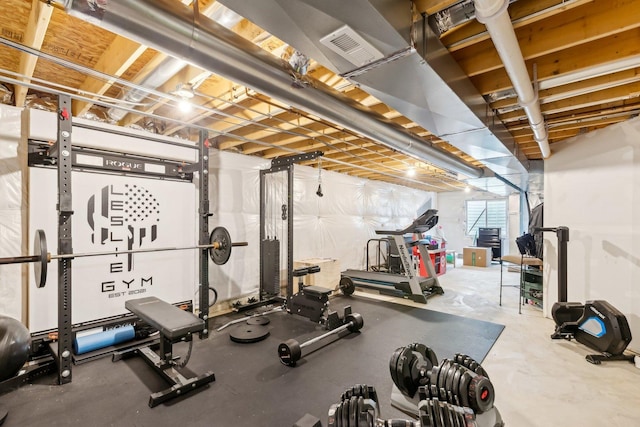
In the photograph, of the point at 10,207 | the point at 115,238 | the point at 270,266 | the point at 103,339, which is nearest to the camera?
the point at 10,207

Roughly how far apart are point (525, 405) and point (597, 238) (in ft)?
8.61

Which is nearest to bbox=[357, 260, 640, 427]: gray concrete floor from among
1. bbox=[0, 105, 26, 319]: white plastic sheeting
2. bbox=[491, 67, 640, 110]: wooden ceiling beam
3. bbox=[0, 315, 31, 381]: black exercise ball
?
bbox=[491, 67, 640, 110]: wooden ceiling beam

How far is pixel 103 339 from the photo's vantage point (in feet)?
9.93

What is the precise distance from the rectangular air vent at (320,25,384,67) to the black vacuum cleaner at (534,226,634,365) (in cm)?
350

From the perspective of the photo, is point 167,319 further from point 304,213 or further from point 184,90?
point 304,213

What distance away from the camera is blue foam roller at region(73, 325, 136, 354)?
9.55 ft

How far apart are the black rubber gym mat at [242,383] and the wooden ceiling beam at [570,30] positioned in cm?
280

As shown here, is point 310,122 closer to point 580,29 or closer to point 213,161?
point 213,161

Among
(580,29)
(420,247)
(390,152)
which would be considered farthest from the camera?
(420,247)

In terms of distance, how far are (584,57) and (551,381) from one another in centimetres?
272

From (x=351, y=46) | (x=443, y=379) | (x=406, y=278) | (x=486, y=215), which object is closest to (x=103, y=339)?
(x=443, y=379)

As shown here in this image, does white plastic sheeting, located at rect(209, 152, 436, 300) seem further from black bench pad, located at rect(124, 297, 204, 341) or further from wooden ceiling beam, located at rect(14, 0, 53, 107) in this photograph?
wooden ceiling beam, located at rect(14, 0, 53, 107)

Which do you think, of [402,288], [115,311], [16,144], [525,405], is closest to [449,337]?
[525,405]

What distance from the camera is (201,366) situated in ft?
9.12
